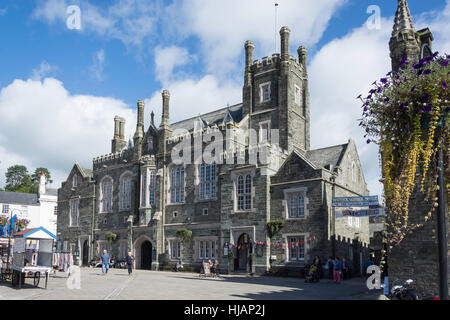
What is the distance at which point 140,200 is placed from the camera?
126 feet

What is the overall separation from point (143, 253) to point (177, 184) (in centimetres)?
788

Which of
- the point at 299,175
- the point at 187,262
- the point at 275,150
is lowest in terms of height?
the point at 187,262

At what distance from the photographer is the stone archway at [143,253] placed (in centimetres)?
3828

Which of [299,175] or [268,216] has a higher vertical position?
[299,175]

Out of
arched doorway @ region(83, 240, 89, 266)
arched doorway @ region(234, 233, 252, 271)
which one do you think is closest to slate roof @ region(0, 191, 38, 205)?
arched doorway @ region(83, 240, 89, 266)

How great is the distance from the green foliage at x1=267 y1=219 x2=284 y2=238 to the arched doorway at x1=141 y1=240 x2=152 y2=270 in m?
14.2

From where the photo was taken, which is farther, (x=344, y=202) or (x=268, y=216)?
(x=268, y=216)

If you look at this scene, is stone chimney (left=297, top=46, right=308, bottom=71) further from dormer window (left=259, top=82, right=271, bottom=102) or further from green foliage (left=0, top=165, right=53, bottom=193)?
green foliage (left=0, top=165, right=53, bottom=193)

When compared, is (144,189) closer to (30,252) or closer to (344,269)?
(344,269)

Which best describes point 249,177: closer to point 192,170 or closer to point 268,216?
point 268,216

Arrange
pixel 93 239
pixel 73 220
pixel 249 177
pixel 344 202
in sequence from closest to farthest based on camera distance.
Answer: pixel 344 202 < pixel 249 177 < pixel 93 239 < pixel 73 220

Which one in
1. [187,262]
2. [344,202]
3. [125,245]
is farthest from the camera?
[125,245]

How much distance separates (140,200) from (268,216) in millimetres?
14303
